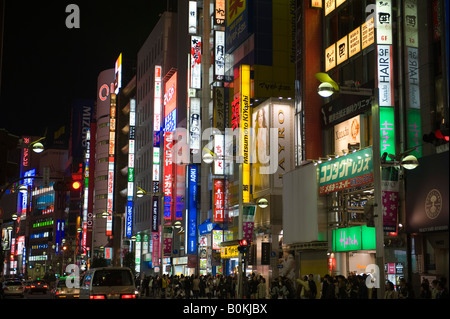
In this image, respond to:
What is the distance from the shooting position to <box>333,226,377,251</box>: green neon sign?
3045 centimetres

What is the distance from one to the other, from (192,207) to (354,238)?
104ft

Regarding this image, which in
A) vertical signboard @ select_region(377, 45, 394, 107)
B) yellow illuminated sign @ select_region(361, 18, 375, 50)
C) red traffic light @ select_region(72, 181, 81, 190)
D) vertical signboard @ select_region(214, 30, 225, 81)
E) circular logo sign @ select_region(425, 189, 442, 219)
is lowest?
circular logo sign @ select_region(425, 189, 442, 219)

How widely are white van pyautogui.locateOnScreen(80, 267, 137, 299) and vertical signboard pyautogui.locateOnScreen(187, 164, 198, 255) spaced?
112 ft

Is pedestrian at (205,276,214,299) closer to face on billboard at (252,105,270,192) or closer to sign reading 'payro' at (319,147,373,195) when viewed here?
face on billboard at (252,105,270,192)

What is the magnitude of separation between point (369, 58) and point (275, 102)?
40.9 feet

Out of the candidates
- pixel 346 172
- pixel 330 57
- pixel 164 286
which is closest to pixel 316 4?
pixel 330 57

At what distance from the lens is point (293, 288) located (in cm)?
3084

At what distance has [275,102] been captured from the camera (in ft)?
148

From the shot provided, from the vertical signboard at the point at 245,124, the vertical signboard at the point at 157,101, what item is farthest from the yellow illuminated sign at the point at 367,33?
the vertical signboard at the point at 157,101

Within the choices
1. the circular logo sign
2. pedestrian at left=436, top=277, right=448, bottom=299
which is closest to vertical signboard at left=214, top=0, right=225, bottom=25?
the circular logo sign

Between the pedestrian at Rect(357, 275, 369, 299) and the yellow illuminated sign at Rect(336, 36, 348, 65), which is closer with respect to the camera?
the pedestrian at Rect(357, 275, 369, 299)

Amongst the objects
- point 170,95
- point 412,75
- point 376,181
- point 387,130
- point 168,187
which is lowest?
point 376,181

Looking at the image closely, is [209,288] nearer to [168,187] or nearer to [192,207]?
[192,207]

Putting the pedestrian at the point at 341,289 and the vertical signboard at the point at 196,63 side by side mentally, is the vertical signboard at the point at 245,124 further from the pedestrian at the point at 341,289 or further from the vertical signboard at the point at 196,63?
the pedestrian at the point at 341,289
